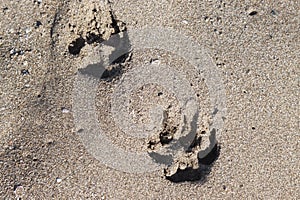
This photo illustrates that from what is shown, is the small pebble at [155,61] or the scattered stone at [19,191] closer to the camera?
the scattered stone at [19,191]

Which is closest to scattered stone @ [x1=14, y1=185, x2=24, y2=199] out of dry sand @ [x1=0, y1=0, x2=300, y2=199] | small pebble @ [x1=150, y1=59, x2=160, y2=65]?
dry sand @ [x1=0, y1=0, x2=300, y2=199]

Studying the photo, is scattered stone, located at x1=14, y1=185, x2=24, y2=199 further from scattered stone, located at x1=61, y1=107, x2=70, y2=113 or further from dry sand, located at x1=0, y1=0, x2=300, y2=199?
scattered stone, located at x1=61, y1=107, x2=70, y2=113

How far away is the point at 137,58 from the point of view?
278cm

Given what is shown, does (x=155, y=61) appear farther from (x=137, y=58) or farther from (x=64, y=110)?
(x=64, y=110)

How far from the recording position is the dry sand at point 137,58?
8.80 ft

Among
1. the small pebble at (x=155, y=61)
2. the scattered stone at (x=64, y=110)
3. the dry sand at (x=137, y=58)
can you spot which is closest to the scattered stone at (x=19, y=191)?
the dry sand at (x=137, y=58)

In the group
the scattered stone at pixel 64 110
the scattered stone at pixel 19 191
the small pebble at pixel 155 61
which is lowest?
the scattered stone at pixel 19 191

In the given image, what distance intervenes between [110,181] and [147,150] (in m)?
0.32

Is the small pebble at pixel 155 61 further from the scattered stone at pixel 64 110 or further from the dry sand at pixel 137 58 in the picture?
the scattered stone at pixel 64 110

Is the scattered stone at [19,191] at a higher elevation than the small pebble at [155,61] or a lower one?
lower

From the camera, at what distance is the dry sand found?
8.80 ft

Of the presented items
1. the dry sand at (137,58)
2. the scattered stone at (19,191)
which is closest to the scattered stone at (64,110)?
the dry sand at (137,58)

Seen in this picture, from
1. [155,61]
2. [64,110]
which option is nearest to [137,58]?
[155,61]

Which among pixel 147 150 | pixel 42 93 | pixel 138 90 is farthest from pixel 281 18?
pixel 42 93
